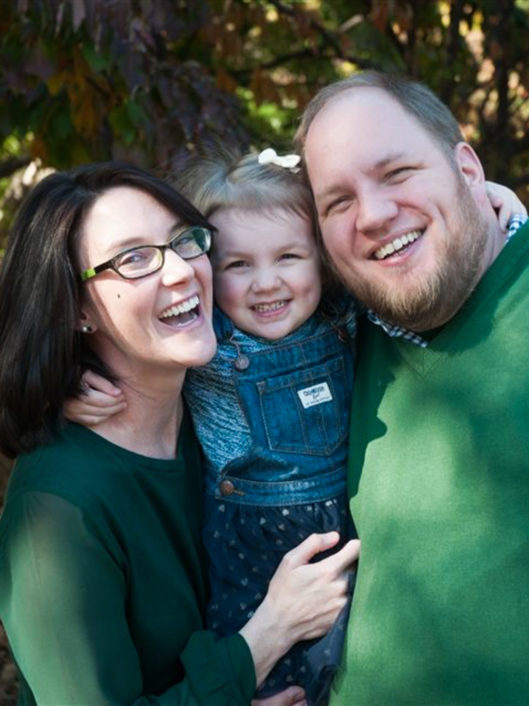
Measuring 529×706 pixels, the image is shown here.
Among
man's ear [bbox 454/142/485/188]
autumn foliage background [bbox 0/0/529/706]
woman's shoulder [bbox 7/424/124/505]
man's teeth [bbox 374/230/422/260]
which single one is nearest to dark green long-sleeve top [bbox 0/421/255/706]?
woman's shoulder [bbox 7/424/124/505]

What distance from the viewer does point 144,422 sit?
106 inches

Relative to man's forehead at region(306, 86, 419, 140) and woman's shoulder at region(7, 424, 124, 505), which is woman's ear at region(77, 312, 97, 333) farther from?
man's forehead at region(306, 86, 419, 140)

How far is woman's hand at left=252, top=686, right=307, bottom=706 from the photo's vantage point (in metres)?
2.73

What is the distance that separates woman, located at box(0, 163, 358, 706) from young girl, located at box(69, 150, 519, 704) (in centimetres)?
13

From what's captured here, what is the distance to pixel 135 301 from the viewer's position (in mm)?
2531

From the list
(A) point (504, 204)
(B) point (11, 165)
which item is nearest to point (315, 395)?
(A) point (504, 204)

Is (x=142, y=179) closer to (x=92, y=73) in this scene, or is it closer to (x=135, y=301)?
(x=135, y=301)

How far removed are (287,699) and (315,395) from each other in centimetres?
74

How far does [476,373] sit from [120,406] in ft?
2.66

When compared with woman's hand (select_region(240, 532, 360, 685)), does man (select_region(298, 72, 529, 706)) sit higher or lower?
higher

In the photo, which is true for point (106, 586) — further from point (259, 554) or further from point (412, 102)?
point (412, 102)

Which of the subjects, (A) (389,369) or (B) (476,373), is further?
(A) (389,369)

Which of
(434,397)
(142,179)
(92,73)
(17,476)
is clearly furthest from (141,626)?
(92,73)

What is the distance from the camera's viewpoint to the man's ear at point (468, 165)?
275 cm
